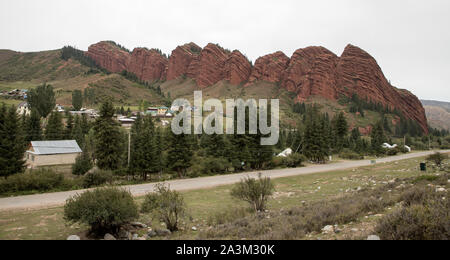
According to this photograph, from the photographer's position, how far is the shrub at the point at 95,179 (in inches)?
977

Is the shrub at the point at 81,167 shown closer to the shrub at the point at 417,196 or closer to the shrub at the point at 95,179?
the shrub at the point at 95,179

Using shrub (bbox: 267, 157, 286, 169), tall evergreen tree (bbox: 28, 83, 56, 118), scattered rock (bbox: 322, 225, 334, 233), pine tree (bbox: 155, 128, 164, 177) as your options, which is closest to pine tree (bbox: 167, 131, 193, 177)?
pine tree (bbox: 155, 128, 164, 177)

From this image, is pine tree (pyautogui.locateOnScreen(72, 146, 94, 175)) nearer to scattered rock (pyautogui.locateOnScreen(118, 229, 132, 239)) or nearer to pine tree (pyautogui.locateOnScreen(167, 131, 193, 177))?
pine tree (pyautogui.locateOnScreen(167, 131, 193, 177))

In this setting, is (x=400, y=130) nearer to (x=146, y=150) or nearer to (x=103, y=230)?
(x=146, y=150)

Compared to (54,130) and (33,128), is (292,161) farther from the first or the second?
(33,128)

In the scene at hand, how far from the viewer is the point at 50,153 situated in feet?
131

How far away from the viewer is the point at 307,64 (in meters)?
187

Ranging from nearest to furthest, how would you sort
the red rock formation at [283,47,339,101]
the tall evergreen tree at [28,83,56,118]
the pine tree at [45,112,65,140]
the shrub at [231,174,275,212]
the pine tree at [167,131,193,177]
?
the shrub at [231,174,275,212] < the pine tree at [167,131,193,177] < the pine tree at [45,112,65,140] < the tall evergreen tree at [28,83,56,118] < the red rock formation at [283,47,339,101]

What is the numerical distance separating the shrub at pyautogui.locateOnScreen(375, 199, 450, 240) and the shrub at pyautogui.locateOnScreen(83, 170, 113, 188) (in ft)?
83.4

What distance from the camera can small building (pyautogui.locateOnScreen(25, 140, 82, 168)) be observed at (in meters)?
39.3

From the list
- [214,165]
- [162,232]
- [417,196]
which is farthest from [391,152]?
[162,232]

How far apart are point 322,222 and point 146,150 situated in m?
26.5
